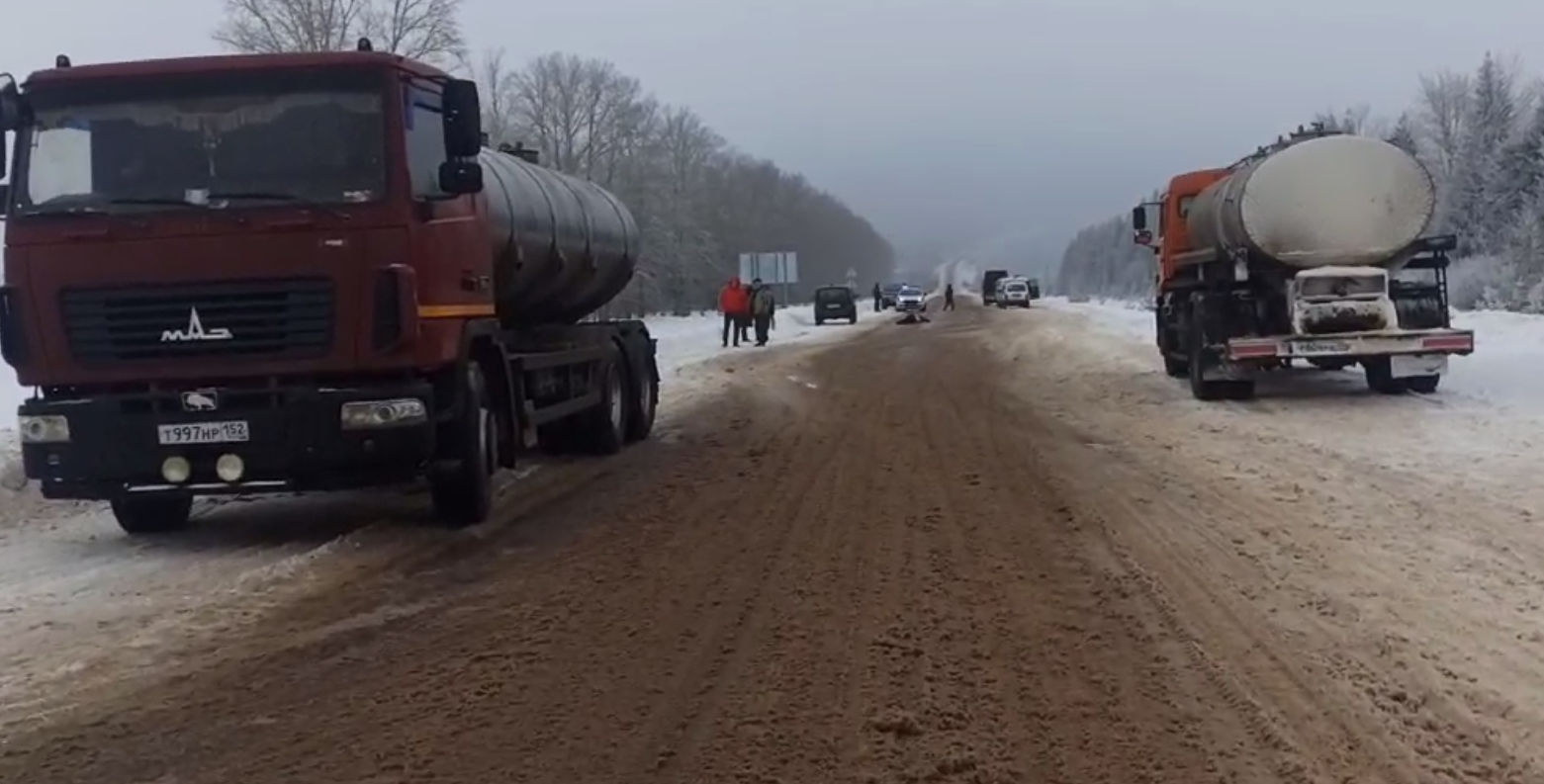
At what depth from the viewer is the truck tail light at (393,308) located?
8.70 metres

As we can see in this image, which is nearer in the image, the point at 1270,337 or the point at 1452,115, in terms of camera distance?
the point at 1270,337

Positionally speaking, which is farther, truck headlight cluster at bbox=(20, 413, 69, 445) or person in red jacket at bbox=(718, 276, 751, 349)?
person in red jacket at bbox=(718, 276, 751, 349)

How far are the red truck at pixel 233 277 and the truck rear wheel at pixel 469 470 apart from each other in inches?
1.1

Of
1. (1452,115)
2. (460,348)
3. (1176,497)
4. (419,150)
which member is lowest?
(1176,497)

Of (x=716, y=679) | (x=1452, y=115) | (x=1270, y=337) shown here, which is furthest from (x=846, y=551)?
(x=1452, y=115)

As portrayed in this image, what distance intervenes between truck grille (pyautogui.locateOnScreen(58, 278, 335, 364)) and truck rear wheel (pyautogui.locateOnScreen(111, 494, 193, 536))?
1312 millimetres

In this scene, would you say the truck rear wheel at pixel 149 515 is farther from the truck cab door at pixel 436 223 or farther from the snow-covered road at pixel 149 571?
the truck cab door at pixel 436 223

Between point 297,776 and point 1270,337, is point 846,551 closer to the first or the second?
point 297,776

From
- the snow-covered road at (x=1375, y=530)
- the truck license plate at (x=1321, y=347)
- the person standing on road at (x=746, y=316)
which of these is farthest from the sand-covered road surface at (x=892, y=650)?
the person standing on road at (x=746, y=316)

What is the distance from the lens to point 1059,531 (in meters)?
8.93

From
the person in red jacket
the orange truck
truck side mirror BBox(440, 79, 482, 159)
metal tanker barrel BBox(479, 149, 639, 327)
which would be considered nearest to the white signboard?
the person in red jacket

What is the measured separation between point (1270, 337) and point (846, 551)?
33.2 feet

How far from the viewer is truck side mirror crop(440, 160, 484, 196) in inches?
365

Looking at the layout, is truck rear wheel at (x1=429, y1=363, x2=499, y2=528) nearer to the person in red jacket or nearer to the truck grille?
the truck grille
